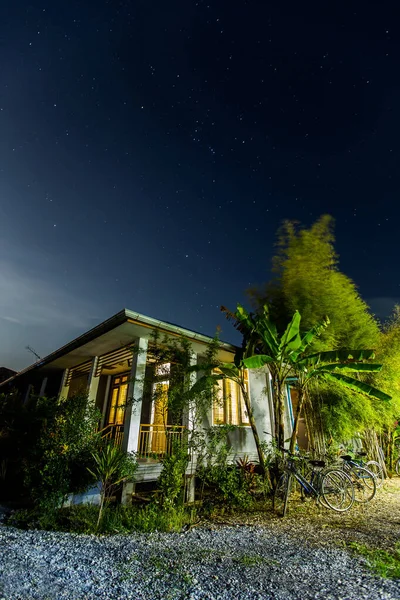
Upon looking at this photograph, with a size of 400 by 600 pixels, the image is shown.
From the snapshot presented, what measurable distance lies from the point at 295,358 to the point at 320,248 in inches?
176

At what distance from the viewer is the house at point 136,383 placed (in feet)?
21.8

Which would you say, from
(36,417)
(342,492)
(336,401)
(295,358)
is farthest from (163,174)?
(342,492)

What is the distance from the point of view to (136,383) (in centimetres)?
670

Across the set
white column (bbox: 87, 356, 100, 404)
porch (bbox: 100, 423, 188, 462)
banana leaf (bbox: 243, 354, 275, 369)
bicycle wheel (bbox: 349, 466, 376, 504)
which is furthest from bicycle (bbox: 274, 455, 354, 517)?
white column (bbox: 87, 356, 100, 404)

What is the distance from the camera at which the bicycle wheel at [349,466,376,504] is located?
7.05 m

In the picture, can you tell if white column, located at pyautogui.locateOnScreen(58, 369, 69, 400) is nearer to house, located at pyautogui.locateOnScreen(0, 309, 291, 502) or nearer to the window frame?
house, located at pyautogui.locateOnScreen(0, 309, 291, 502)

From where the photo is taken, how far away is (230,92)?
26.2 ft

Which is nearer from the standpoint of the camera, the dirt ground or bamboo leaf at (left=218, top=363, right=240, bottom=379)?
the dirt ground

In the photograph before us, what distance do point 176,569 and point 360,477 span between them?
18.3ft

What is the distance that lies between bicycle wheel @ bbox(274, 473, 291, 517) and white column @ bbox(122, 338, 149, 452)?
317 cm

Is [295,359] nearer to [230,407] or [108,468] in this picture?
[230,407]

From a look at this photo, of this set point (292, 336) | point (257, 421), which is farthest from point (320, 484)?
point (292, 336)

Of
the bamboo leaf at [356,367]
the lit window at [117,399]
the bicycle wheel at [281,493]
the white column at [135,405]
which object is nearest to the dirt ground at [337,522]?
the bicycle wheel at [281,493]

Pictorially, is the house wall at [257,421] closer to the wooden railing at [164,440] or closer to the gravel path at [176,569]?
the wooden railing at [164,440]
